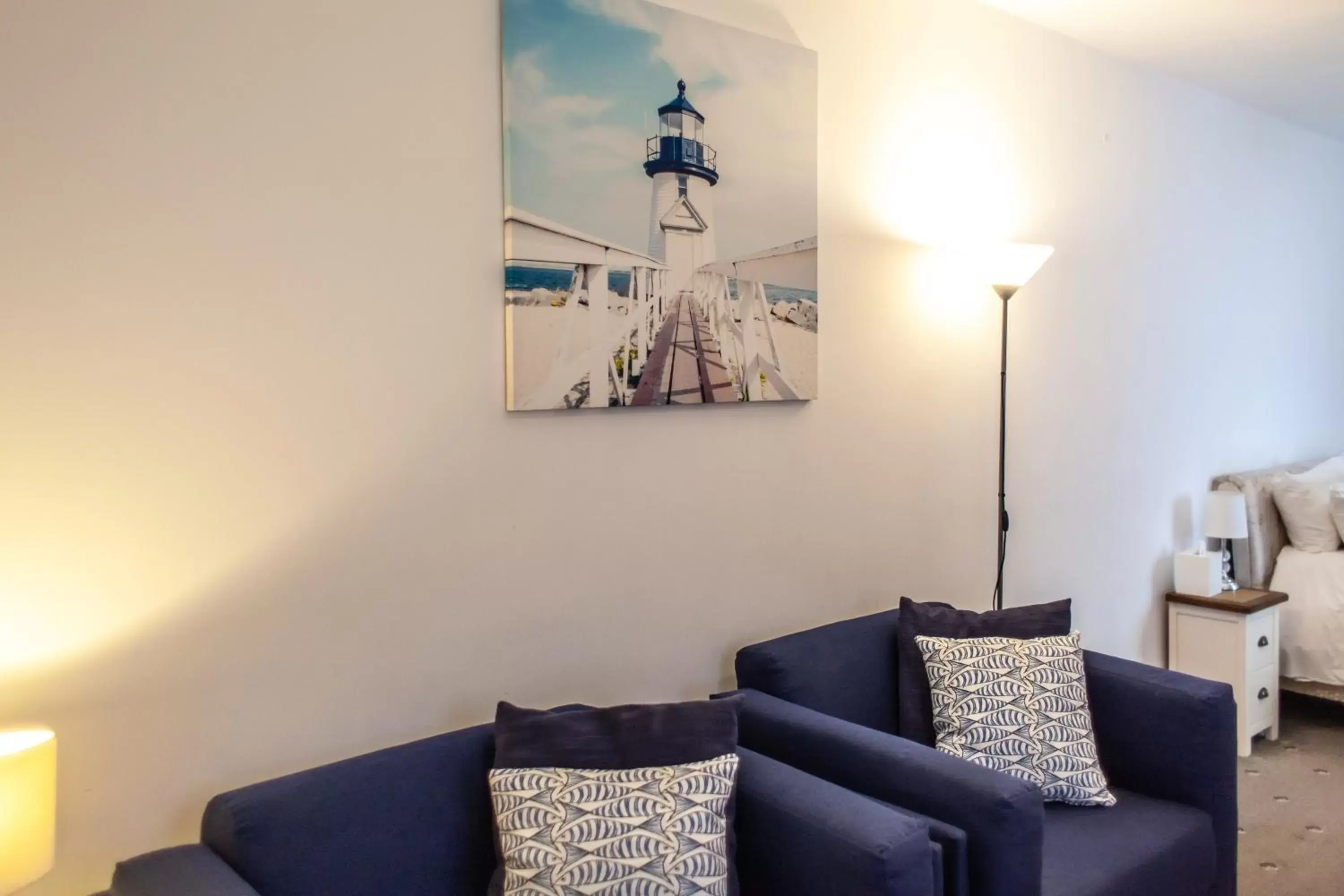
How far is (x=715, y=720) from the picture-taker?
202cm

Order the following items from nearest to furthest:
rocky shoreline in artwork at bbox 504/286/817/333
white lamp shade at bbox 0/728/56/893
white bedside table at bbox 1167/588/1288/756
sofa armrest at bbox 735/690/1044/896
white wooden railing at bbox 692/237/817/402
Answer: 1. white lamp shade at bbox 0/728/56/893
2. sofa armrest at bbox 735/690/1044/896
3. rocky shoreline in artwork at bbox 504/286/817/333
4. white wooden railing at bbox 692/237/817/402
5. white bedside table at bbox 1167/588/1288/756

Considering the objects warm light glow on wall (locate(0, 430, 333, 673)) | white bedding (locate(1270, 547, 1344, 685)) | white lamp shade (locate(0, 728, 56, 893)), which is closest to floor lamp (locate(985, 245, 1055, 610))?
white bedding (locate(1270, 547, 1344, 685))

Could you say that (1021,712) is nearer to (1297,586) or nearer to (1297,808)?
(1297,808)

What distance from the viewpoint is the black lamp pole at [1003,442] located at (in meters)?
3.21

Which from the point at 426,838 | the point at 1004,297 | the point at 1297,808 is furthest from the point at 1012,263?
the point at 426,838

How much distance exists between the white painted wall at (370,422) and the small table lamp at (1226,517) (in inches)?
47.4

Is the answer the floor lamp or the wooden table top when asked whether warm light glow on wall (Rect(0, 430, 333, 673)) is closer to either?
the floor lamp

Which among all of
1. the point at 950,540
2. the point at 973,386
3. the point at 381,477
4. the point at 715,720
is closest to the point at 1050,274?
the point at 973,386

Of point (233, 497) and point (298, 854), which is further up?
point (233, 497)

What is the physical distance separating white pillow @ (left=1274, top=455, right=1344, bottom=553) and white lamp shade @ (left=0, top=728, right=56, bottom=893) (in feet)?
14.7

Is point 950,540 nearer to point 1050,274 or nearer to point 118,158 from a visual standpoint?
point 1050,274

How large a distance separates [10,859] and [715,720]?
1.18m

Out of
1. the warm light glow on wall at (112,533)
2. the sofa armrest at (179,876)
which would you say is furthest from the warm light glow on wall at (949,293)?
the sofa armrest at (179,876)

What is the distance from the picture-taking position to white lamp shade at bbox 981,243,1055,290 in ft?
10.2
